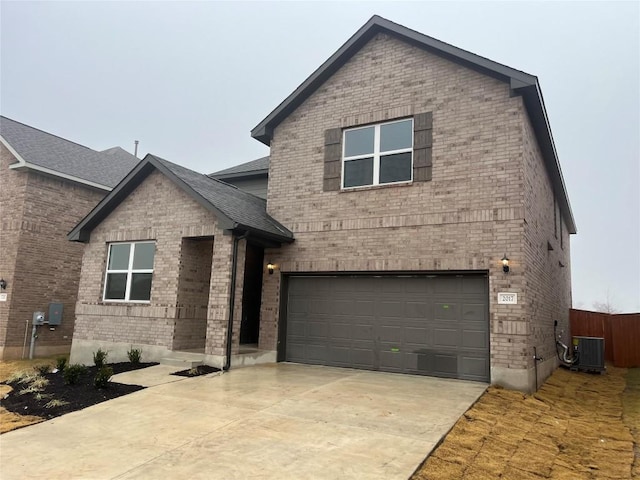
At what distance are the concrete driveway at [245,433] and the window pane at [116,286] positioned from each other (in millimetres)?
4601

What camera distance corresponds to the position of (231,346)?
9.89m

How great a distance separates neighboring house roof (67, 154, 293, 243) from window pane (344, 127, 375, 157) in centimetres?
255

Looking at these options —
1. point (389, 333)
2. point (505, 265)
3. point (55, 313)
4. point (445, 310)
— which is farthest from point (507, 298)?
point (55, 313)

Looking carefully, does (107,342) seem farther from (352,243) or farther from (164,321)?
→ (352,243)

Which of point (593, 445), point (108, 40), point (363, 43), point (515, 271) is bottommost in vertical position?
point (593, 445)

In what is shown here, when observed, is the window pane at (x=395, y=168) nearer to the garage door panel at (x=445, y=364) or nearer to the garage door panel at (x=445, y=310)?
the garage door panel at (x=445, y=310)

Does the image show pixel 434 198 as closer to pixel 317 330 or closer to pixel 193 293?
pixel 317 330

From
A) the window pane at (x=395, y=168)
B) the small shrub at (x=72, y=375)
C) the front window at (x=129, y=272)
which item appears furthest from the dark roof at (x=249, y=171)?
the small shrub at (x=72, y=375)

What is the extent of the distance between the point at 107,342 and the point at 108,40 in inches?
2757

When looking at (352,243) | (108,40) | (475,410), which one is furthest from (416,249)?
(108,40)

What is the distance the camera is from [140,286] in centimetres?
1162

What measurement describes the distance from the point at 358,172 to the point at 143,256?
594 centimetres

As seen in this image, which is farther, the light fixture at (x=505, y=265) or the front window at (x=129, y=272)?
the front window at (x=129, y=272)

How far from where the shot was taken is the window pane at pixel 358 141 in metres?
11.0
